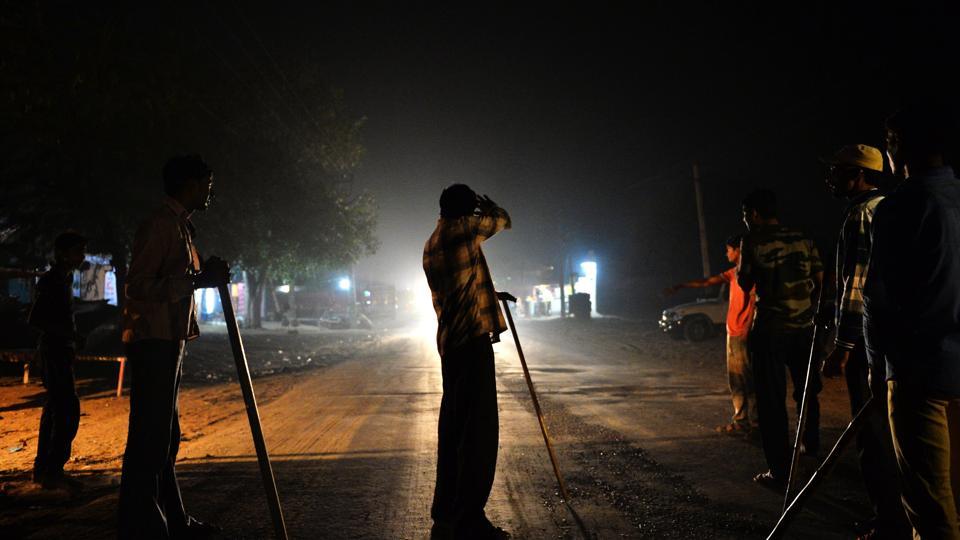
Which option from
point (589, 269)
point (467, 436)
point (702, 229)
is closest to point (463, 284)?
point (467, 436)

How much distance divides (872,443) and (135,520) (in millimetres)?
3790

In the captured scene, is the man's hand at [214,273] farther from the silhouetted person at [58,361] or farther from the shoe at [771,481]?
the shoe at [771,481]

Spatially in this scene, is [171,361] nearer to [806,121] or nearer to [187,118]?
[187,118]

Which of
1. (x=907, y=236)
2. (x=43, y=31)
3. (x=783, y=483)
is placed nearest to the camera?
(x=907, y=236)

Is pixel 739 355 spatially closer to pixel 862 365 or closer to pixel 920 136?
pixel 862 365

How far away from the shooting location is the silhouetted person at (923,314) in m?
2.08

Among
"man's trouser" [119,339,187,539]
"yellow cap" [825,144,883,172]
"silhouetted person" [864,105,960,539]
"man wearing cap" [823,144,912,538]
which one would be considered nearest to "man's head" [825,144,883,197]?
"yellow cap" [825,144,883,172]

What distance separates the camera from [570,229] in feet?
140

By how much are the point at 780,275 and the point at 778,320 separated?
1.18 ft

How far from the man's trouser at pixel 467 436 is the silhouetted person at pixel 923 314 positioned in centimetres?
182

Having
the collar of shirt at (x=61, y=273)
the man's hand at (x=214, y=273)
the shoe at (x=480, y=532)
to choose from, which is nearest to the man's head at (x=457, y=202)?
the man's hand at (x=214, y=273)

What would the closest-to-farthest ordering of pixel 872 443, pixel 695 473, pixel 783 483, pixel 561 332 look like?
pixel 872 443
pixel 783 483
pixel 695 473
pixel 561 332

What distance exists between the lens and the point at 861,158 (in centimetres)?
340

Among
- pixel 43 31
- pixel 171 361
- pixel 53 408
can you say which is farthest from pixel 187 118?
pixel 171 361
